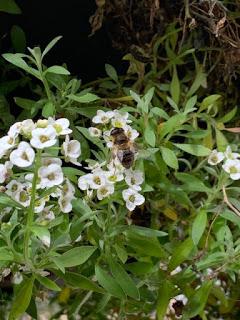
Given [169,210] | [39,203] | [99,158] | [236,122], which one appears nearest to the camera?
[39,203]

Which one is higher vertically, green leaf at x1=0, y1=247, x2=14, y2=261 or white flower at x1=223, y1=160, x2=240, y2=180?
white flower at x1=223, y1=160, x2=240, y2=180

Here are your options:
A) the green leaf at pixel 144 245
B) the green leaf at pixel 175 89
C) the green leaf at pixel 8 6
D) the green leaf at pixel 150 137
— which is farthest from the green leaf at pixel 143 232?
the green leaf at pixel 8 6

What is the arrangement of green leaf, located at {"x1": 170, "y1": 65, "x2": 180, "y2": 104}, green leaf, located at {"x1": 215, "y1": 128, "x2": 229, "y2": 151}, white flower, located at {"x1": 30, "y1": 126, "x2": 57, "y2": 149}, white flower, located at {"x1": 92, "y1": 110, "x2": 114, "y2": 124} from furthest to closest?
green leaf, located at {"x1": 170, "y1": 65, "x2": 180, "y2": 104} → green leaf, located at {"x1": 215, "y1": 128, "x2": 229, "y2": 151} → white flower, located at {"x1": 92, "y1": 110, "x2": 114, "y2": 124} → white flower, located at {"x1": 30, "y1": 126, "x2": 57, "y2": 149}

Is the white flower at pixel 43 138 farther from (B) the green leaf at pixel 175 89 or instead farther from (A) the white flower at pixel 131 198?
(B) the green leaf at pixel 175 89

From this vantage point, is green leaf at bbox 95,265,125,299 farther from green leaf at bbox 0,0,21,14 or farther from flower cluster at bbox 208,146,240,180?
green leaf at bbox 0,0,21,14

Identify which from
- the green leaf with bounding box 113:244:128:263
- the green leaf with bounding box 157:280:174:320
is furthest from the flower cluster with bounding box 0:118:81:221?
the green leaf with bounding box 157:280:174:320

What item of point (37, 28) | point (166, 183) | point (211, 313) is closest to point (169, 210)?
point (166, 183)

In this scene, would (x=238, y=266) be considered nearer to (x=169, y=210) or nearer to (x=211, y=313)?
(x=169, y=210)

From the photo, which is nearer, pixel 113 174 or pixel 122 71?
pixel 113 174
